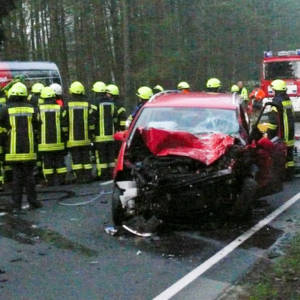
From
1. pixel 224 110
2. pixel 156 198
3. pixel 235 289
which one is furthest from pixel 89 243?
pixel 224 110

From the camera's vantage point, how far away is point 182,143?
A: 303 inches

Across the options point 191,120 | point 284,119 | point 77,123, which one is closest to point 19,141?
point 77,123

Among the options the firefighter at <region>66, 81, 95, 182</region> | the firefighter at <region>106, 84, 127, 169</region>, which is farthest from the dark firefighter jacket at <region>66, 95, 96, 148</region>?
the firefighter at <region>106, 84, 127, 169</region>

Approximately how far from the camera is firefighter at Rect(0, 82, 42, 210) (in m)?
8.63

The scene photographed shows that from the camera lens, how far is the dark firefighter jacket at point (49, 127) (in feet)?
34.6

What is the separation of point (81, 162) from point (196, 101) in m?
3.18

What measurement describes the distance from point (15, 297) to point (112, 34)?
27.6m

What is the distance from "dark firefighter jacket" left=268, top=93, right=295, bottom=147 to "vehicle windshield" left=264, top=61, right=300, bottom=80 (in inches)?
553

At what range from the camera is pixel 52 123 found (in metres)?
10.6

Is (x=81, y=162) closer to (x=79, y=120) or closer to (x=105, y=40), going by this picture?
(x=79, y=120)

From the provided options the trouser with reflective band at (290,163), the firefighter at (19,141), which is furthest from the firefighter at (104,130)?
the trouser with reflective band at (290,163)

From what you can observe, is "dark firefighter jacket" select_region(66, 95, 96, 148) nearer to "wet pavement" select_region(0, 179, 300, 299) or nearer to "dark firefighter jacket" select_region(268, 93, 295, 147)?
"wet pavement" select_region(0, 179, 300, 299)

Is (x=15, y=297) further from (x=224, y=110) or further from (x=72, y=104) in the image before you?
(x=72, y=104)

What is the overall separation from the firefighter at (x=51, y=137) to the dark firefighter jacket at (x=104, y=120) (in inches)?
24.9
